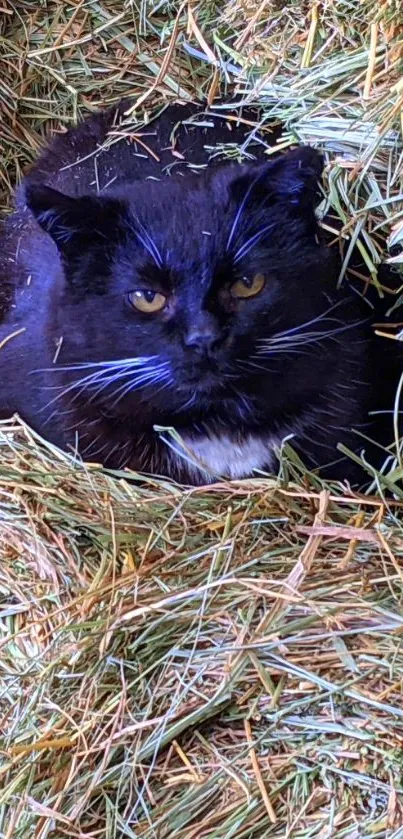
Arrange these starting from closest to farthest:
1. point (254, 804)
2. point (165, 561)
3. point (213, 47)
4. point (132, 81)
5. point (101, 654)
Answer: point (254, 804)
point (101, 654)
point (165, 561)
point (213, 47)
point (132, 81)

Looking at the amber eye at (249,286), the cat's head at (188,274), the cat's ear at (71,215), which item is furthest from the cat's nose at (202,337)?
the cat's ear at (71,215)

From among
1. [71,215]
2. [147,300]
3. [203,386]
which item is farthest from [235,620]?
[71,215]

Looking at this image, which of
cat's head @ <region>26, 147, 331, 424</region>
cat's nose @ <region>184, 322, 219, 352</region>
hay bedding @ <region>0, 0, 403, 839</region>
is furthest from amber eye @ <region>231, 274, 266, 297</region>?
hay bedding @ <region>0, 0, 403, 839</region>

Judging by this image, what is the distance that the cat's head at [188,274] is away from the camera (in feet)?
5.43

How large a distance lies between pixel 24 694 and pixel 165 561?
1.05 feet

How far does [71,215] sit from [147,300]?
7.9 inches

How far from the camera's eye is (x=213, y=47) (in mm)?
2230

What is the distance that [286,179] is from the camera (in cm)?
171

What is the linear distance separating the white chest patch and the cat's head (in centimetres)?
15

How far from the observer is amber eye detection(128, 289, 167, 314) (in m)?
1.69

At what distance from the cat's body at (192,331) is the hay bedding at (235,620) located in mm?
118

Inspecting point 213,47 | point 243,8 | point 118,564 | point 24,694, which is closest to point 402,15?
point 243,8

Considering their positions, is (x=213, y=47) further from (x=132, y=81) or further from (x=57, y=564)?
(x=57, y=564)

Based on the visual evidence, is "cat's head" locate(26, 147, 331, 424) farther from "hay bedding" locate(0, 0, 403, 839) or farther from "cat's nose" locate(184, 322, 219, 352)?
"hay bedding" locate(0, 0, 403, 839)
